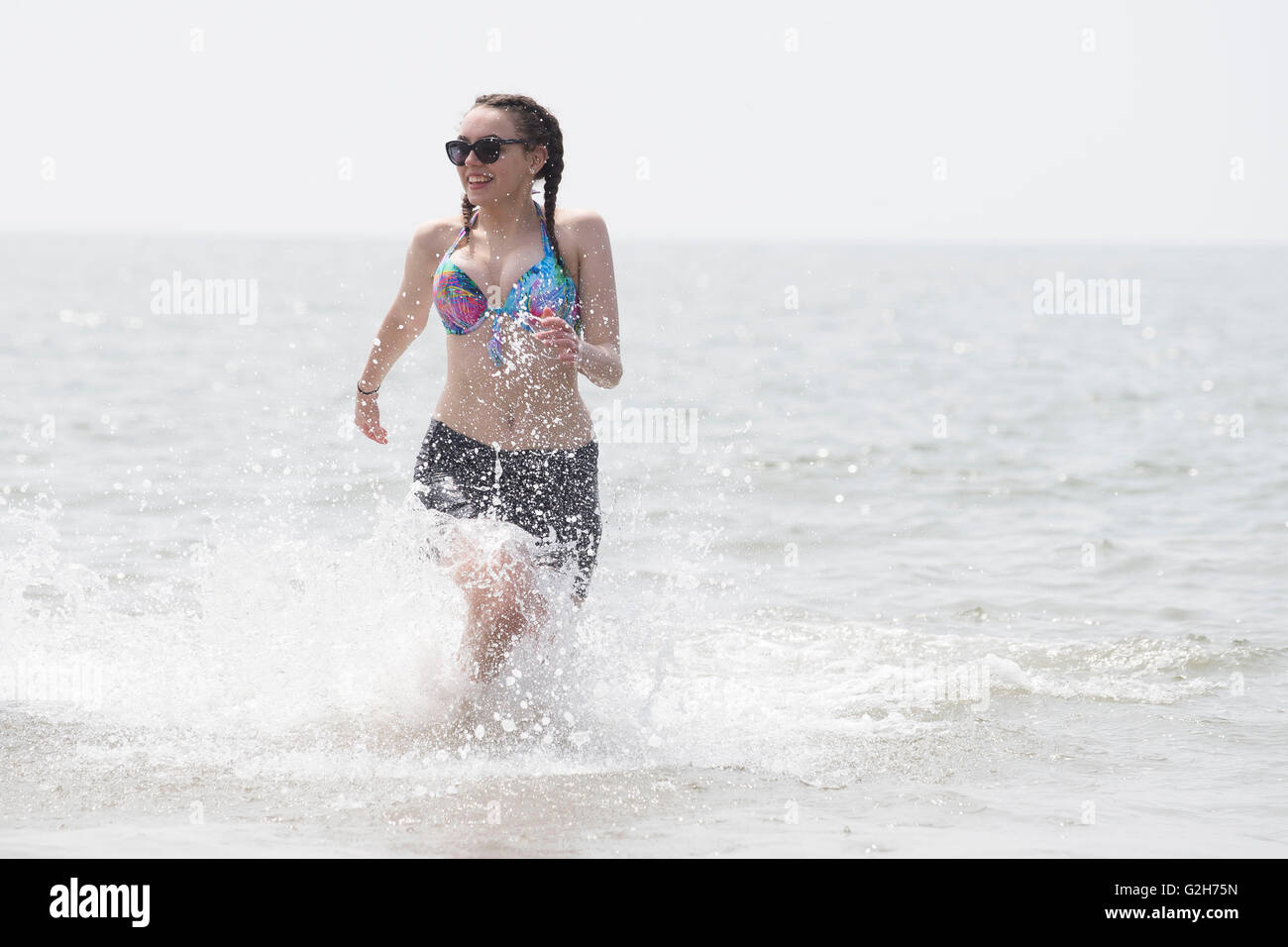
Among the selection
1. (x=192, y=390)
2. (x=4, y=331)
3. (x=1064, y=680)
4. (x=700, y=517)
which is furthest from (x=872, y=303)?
(x=1064, y=680)

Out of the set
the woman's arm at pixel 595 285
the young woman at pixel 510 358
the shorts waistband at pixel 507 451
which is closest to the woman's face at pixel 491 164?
the young woman at pixel 510 358

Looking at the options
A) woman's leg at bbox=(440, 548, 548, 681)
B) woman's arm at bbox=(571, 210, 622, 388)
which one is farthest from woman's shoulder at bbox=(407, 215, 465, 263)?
woman's leg at bbox=(440, 548, 548, 681)

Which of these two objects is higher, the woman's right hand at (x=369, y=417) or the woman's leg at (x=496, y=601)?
the woman's right hand at (x=369, y=417)

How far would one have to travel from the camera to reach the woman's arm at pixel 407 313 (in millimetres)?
4934

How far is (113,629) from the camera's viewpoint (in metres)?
6.59

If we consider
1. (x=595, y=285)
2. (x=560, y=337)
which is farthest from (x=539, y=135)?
(x=560, y=337)

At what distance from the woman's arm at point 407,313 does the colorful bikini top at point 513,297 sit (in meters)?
0.14

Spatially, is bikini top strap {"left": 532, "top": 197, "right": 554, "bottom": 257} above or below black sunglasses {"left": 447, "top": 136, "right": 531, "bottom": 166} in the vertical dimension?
below

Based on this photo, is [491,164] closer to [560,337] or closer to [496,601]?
[560,337]

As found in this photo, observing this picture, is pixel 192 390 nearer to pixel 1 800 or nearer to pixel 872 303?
pixel 1 800

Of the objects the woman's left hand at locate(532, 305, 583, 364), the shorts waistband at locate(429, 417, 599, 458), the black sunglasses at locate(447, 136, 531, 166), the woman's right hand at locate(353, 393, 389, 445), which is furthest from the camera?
the woman's right hand at locate(353, 393, 389, 445)

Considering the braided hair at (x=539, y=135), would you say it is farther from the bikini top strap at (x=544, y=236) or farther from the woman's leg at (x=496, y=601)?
the woman's leg at (x=496, y=601)

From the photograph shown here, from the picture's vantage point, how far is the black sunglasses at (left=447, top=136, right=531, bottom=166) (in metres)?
4.68

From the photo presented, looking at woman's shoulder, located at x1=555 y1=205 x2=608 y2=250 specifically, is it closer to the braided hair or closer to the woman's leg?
the braided hair
